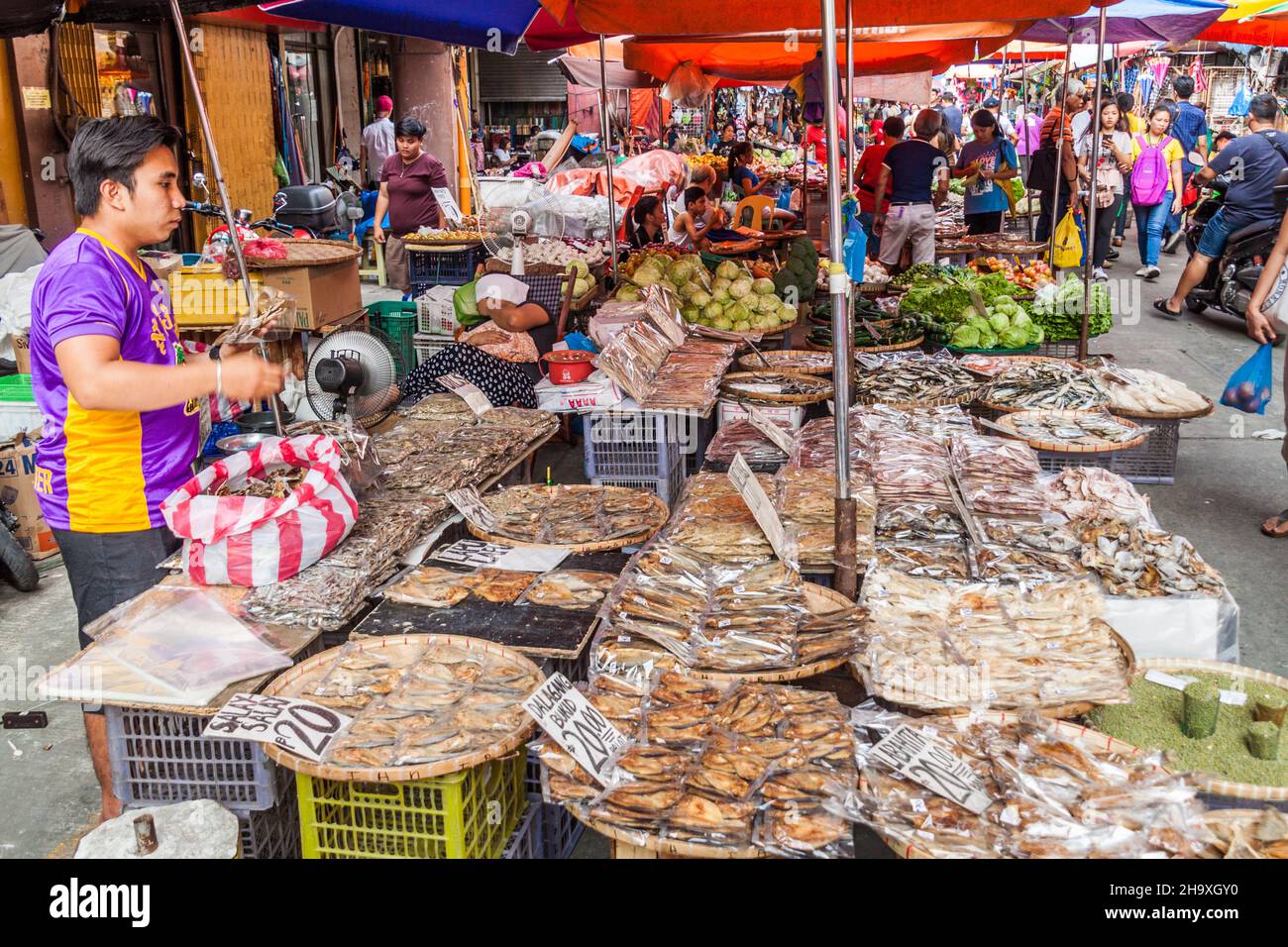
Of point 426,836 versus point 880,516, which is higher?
point 880,516

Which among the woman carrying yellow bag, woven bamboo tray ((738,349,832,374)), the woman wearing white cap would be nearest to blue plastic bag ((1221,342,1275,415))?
woven bamboo tray ((738,349,832,374))

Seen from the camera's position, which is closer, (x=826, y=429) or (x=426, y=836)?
(x=426, y=836)

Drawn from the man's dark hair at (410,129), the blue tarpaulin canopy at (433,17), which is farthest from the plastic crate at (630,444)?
the man's dark hair at (410,129)

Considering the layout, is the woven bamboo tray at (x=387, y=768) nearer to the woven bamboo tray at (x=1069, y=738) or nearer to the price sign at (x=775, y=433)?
the woven bamboo tray at (x=1069, y=738)

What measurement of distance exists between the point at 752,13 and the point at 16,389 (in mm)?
4401

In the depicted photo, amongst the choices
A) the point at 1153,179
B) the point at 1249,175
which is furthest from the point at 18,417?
the point at 1153,179

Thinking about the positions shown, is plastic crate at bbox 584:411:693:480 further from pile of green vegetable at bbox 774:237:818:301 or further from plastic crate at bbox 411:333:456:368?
pile of green vegetable at bbox 774:237:818:301

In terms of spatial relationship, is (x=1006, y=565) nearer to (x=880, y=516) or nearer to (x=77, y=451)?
(x=880, y=516)

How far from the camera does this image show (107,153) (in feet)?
9.25

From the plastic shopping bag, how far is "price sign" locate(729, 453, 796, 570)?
6344 millimetres

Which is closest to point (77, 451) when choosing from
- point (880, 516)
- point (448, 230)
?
point (880, 516)

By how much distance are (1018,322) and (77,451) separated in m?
5.92

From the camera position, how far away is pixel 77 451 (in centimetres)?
299
